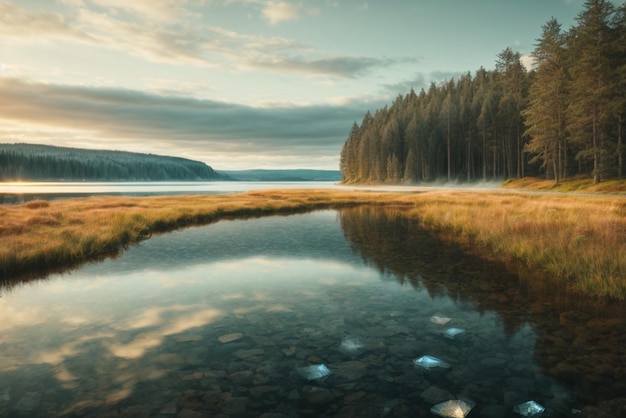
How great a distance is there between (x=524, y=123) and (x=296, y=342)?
→ 192 ft

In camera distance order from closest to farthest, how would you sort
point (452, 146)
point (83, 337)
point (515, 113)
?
point (83, 337)
point (515, 113)
point (452, 146)

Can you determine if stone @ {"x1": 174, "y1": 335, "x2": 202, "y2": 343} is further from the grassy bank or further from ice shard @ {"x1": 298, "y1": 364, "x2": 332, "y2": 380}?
the grassy bank

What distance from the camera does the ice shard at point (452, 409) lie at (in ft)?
16.0

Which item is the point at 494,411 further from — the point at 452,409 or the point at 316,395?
the point at 316,395

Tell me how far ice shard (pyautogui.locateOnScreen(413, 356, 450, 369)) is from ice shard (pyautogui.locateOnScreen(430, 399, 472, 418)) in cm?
109

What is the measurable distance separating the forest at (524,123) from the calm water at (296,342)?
127 feet

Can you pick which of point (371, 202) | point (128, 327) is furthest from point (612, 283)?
point (371, 202)

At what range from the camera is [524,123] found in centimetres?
5475

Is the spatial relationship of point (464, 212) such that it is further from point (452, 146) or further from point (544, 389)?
point (452, 146)

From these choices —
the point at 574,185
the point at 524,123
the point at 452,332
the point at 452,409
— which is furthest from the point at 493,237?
the point at 524,123

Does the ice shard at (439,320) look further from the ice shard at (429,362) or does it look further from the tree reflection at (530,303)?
the ice shard at (429,362)

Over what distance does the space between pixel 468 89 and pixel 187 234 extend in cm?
9036

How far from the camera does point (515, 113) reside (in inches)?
2594

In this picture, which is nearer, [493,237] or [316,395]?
[316,395]
